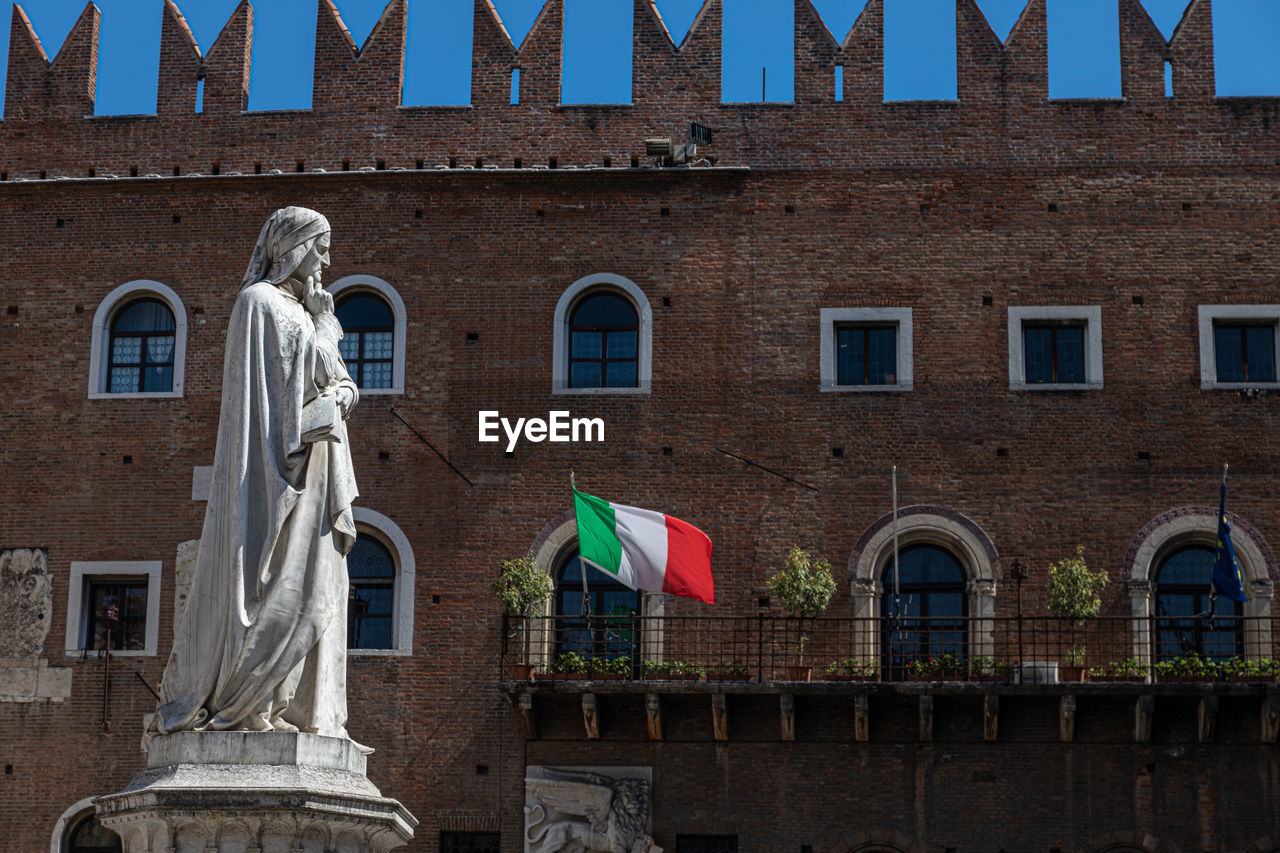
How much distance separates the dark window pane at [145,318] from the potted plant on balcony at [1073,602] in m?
11.8

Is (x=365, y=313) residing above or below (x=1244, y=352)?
above

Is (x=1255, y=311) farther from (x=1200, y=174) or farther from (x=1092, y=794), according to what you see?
(x=1092, y=794)

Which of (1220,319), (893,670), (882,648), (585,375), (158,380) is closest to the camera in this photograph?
(893,670)

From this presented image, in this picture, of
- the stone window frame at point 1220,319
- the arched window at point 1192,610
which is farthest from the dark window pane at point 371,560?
the stone window frame at point 1220,319

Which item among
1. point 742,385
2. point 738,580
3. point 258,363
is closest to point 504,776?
point 738,580

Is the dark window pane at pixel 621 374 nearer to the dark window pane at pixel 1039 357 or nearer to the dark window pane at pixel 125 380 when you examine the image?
the dark window pane at pixel 1039 357

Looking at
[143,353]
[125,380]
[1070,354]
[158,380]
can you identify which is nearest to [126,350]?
[143,353]

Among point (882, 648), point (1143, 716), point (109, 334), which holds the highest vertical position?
point (109, 334)

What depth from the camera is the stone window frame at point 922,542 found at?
84.8 feet

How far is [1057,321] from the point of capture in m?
26.9

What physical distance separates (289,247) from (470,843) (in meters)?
16.7

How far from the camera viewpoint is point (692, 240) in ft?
89.7

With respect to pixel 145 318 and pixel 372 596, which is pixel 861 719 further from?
pixel 145 318

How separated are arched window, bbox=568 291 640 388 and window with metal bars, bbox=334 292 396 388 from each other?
7.68 feet
